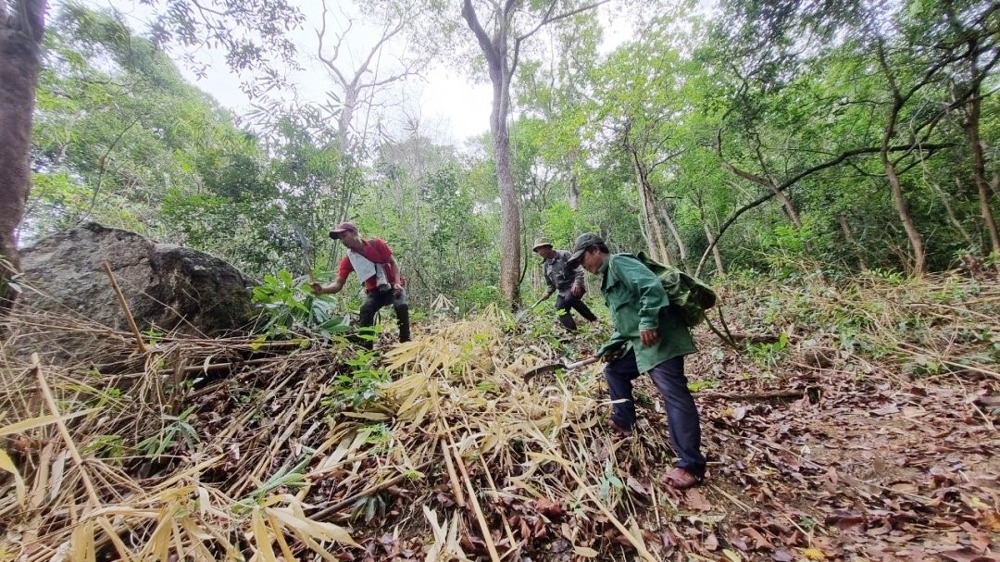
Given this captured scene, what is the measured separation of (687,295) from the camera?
7.31 feet

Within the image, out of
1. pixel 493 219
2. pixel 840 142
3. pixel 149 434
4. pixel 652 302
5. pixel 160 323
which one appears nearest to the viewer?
pixel 149 434

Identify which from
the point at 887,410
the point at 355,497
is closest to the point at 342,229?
the point at 355,497

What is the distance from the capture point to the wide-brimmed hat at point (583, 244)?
2.60 m

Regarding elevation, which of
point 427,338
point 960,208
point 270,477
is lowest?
point 270,477

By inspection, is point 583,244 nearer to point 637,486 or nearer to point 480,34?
point 637,486

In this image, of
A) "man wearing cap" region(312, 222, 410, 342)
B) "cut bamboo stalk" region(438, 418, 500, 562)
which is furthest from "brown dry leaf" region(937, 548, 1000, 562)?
"man wearing cap" region(312, 222, 410, 342)

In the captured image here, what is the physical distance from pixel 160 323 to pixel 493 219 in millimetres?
13667

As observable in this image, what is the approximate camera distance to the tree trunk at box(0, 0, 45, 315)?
3.10 metres

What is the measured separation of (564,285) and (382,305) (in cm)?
270

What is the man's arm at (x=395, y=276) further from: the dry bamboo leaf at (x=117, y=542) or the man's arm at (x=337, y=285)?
the dry bamboo leaf at (x=117, y=542)

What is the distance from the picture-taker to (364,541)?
1670mm

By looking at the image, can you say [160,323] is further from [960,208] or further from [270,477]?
[960,208]

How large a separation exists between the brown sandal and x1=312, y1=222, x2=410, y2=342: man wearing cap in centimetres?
286

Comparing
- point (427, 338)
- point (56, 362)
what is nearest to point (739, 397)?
point (427, 338)
